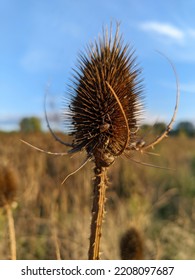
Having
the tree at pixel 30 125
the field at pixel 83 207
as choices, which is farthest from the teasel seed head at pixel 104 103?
the tree at pixel 30 125

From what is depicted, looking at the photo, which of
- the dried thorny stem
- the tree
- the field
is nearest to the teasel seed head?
the dried thorny stem

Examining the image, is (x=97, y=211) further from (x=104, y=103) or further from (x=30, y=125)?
(x=30, y=125)

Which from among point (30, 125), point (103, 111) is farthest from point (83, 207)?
point (103, 111)

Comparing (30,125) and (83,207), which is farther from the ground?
(30,125)

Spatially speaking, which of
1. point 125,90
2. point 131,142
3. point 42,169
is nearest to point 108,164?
point 131,142

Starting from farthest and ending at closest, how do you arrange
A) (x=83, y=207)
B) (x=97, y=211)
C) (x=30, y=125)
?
1. (x=30, y=125)
2. (x=83, y=207)
3. (x=97, y=211)

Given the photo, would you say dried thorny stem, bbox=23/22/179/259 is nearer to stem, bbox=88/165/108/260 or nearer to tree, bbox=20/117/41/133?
stem, bbox=88/165/108/260

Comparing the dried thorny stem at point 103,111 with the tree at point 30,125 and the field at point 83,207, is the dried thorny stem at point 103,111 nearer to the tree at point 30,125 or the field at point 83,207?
the field at point 83,207
